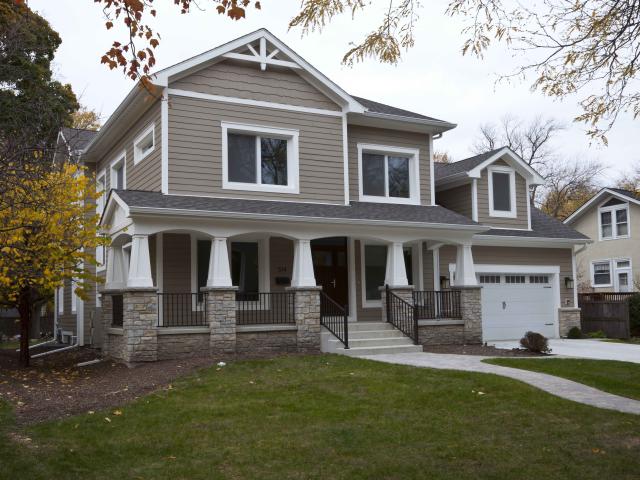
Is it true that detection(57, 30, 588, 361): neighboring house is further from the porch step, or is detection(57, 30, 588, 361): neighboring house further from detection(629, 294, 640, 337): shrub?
detection(629, 294, 640, 337): shrub

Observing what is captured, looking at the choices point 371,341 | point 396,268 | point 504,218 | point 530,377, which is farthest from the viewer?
point 504,218

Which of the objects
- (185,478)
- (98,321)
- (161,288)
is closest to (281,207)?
(161,288)

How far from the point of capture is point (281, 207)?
51.6ft

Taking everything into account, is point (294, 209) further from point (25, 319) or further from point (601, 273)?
point (601, 273)

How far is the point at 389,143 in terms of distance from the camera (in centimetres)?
1888

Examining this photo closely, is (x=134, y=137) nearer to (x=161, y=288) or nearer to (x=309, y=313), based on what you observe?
(x=161, y=288)

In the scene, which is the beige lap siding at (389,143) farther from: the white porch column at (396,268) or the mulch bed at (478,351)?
the mulch bed at (478,351)

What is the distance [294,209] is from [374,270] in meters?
3.80

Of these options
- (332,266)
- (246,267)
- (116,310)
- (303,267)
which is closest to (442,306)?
(332,266)

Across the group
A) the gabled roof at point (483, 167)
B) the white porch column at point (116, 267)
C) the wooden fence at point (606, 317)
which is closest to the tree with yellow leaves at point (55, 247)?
the white porch column at point (116, 267)

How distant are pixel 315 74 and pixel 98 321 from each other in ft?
29.8

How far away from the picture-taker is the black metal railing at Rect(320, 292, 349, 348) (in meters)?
14.9

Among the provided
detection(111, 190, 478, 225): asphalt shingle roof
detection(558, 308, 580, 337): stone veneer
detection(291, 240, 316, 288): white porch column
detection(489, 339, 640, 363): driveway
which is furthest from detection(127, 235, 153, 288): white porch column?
detection(558, 308, 580, 337): stone veneer

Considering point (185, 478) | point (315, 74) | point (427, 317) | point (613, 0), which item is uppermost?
point (315, 74)
